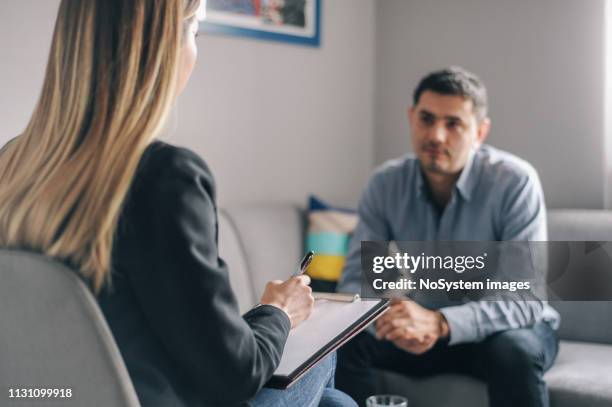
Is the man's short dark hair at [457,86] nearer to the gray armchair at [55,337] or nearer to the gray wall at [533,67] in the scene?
the gray wall at [533,67]

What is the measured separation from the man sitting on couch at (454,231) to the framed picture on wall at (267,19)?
2.32ft

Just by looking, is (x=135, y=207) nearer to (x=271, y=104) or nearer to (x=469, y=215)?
(x=469, y=215)

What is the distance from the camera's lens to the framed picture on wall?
8.42ft

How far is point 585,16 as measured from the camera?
260 centimetres

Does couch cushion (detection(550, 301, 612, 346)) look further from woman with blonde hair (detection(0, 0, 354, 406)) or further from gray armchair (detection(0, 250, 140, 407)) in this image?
gray armchair (detection(0, 250, 140, 407))

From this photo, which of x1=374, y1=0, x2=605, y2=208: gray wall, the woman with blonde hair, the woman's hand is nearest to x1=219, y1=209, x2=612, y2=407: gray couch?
x1=374, y1=0, x2=605, y2=208: gray wall

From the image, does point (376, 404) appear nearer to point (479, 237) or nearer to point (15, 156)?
point (479, 237)

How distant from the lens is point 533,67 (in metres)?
2.74

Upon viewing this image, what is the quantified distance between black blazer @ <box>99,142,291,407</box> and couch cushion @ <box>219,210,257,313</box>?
1.35m

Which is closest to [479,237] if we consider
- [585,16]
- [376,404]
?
[376,404]

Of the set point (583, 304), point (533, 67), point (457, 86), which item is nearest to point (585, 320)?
point (583, 304)

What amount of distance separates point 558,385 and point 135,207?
1347 millimetres

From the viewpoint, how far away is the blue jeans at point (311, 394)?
1.16 metres

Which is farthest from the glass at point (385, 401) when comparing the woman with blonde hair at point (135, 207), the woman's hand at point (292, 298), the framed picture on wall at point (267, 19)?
the framed picture on wall at point (267, 19)
